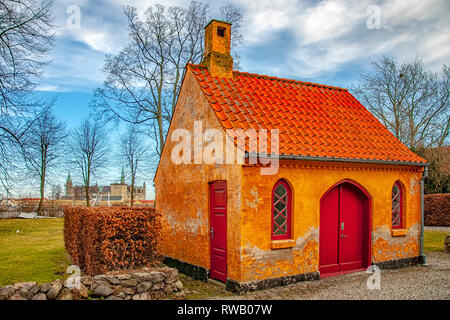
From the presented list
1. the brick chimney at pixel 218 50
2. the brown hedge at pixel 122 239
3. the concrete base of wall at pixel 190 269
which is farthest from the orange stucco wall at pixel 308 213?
the brick chimney at pixel 218 50

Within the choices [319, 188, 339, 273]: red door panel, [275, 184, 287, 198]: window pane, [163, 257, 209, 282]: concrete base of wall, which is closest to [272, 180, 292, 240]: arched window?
[275, 184, 287, 198]: window pane

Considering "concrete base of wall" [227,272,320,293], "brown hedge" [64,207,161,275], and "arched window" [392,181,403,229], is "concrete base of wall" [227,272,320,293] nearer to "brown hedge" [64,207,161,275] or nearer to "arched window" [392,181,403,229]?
"brown hedge" [64,207,161,275]

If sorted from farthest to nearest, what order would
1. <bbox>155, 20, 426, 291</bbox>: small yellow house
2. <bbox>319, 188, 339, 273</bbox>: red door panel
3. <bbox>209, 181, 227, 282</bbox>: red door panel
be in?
<bbox>319, 188, 339, 273</bbox>: red door panel → <bbox>209, 181, 227, 282</bbox>: red door panel → <bbox>155, 20, 426, 291</bbox>: small yellow house

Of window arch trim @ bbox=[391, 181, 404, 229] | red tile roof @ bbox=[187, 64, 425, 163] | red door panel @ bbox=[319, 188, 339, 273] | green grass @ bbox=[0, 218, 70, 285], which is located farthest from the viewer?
window arch trim @ bbox=[391, 181, 404, 229]

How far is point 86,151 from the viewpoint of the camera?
3706 centimetres

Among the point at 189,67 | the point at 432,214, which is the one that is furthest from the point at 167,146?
the point at 432,214

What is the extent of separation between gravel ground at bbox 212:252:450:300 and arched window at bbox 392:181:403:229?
1.71 m

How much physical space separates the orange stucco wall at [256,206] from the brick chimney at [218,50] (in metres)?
0.81

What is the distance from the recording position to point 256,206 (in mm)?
9508

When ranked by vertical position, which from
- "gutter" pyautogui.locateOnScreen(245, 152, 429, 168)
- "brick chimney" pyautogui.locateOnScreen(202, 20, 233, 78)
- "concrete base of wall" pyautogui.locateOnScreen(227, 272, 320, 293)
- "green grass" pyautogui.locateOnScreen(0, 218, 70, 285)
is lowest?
"green grass" pyautogui.locateOnScreen(0, 218, 70, 285)

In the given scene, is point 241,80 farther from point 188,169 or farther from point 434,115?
point 434,115

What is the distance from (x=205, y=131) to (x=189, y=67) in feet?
7.96

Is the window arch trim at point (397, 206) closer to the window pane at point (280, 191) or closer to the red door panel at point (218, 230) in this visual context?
the window pane at point (280, 191)

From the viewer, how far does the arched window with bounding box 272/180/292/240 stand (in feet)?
32.8
